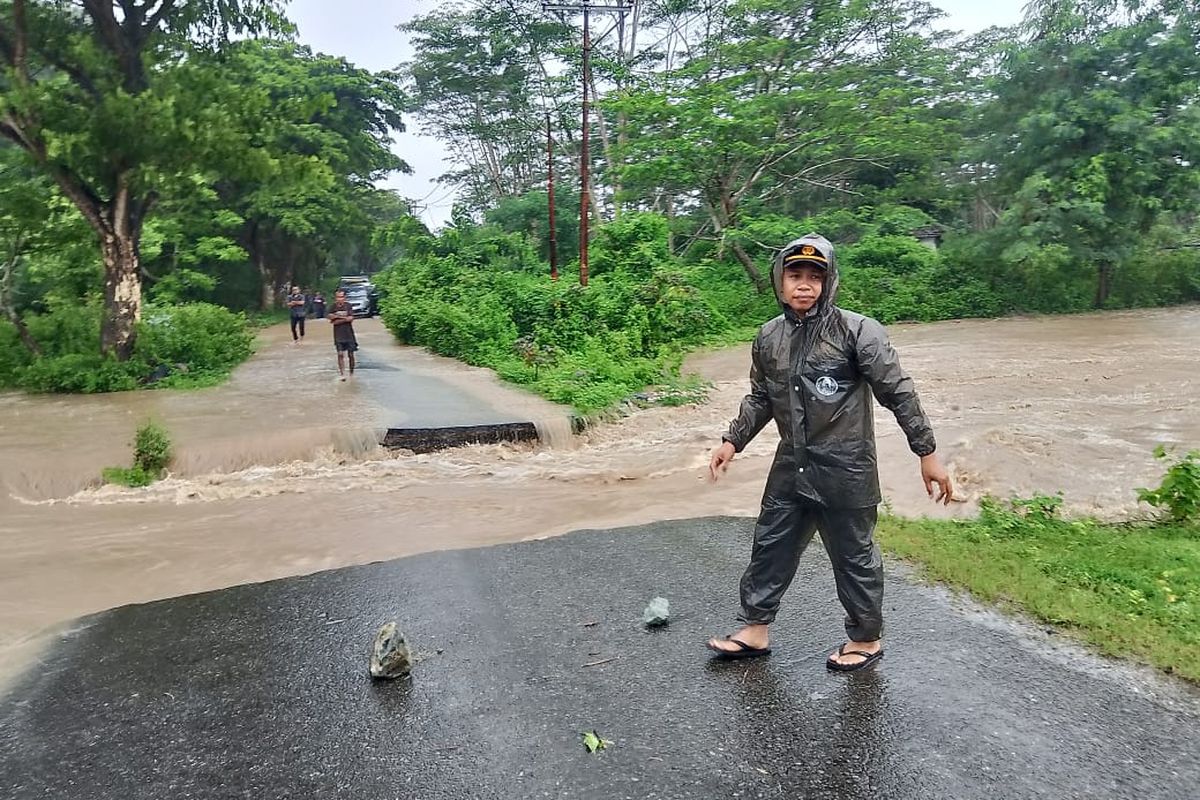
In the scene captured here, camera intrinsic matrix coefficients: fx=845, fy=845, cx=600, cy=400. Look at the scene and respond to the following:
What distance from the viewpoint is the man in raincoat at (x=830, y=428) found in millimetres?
3424

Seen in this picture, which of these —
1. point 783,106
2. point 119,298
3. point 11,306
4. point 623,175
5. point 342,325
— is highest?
point 783,106

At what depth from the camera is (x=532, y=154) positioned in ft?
125

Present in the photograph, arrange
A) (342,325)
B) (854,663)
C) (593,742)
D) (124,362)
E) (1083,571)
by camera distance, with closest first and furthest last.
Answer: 1. (593,742)
2. (854,663)
3. (1083,571)
4. (342,325)
5. (124,362)

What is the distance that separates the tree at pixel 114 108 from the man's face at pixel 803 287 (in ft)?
44.4

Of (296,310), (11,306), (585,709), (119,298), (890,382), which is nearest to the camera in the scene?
(890,382)

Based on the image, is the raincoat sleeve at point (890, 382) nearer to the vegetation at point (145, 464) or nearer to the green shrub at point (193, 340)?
the vegetation at point (145, 464)

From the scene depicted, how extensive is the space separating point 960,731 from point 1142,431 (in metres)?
8.28

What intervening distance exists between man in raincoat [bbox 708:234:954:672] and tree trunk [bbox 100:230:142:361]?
15.1 m

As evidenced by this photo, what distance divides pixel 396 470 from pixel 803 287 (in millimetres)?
6809

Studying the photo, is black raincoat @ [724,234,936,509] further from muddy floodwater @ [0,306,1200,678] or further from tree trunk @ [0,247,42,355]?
tree trunk @ [0,247,42,355]

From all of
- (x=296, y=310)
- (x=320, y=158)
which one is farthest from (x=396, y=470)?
(x=320, y=158)

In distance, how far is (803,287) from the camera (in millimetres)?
3486

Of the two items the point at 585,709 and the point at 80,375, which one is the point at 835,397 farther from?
the point at 80,375

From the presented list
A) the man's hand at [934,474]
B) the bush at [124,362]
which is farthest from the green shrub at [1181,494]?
the bush at [124,362]
